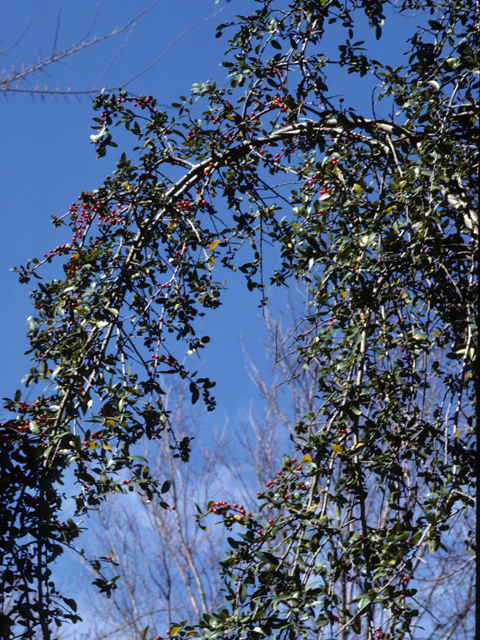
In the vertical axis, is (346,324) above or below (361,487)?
above

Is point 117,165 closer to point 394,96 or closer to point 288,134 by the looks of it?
point 288,134

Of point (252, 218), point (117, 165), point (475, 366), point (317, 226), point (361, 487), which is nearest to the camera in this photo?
point (475, 366)

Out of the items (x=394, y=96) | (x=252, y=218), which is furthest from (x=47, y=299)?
(x=394, y=96)

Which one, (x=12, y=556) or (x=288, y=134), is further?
(x=288, y=134)

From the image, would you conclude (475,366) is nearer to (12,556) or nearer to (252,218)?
(252,218)

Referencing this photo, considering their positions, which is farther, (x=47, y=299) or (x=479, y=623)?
(x=47, y=299)

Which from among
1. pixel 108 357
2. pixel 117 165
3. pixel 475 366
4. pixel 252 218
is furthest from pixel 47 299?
pixel 475 366

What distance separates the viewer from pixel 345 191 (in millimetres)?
2297

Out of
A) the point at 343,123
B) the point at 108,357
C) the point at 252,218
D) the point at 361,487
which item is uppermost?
the point at 252,218

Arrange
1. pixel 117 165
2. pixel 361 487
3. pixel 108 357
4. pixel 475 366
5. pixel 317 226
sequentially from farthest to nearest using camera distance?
pixel 117 165
pixel 317 226
pixel 108 357
pixel 361 487
pixel 475 366

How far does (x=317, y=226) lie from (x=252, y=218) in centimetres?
57

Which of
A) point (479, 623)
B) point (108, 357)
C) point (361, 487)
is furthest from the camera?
point (108, 357)

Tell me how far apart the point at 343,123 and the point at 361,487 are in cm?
132

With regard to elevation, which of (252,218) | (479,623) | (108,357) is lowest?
(479,623)
